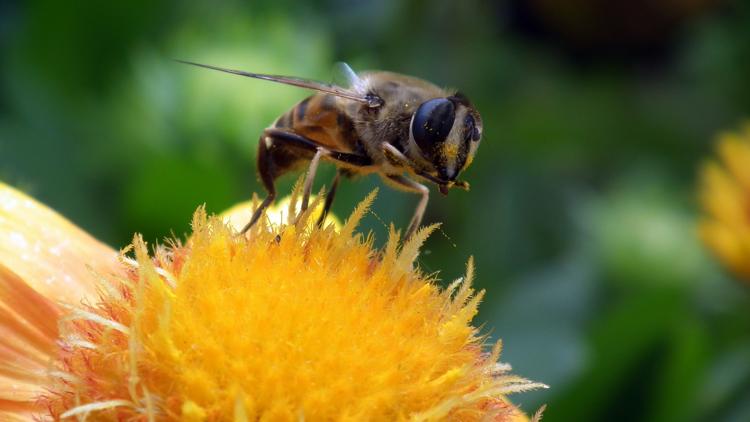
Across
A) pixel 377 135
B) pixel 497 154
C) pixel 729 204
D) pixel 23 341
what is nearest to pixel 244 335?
pixel 23 341

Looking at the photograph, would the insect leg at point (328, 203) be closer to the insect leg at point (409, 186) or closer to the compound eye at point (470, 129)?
the insect leg at point (409, 186)

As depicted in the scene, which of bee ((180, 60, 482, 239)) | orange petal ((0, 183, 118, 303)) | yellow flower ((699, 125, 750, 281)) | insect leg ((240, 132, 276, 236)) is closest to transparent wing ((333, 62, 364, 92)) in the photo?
bee ((180, 60, 482, 239))

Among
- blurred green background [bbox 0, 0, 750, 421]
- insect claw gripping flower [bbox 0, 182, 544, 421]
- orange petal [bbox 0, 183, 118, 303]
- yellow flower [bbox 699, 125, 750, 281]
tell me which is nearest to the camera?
insect claw gripping flower [bbox 0, 182, 544, 421]

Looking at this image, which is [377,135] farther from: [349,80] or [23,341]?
[23,341]

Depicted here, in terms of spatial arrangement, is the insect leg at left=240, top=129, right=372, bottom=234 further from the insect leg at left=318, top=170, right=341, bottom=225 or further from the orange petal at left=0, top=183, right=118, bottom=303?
the orange petal at left=0, top=183, right=118, bottom=303

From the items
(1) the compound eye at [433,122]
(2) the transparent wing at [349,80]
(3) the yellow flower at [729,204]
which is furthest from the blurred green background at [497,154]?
(1) the compound eye at [433,122]

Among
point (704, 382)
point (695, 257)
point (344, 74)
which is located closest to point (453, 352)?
point (344, 74)

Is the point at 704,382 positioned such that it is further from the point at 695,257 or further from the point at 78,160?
the point at 78,160
